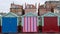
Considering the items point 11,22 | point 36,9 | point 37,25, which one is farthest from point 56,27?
point 11,22

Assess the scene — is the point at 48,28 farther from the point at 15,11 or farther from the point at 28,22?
the point at 15,11

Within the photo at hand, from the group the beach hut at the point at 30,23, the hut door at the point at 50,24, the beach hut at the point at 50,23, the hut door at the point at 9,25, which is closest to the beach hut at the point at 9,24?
the hut door at the point at 9,25

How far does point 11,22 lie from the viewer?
9750 millimetres

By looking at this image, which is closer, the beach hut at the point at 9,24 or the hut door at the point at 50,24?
the beach hut at the point at 9,24

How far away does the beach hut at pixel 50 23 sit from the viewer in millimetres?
9875

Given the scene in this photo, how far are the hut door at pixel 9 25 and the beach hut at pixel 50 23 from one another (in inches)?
70.5

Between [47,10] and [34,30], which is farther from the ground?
[47,10]

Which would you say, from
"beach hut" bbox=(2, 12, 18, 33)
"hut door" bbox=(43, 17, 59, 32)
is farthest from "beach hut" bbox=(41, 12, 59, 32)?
"beach hut" bbox=(2, 12, 18, 33)

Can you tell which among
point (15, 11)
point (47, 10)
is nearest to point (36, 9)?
point (47, 10)

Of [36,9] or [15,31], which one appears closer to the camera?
[15,31]

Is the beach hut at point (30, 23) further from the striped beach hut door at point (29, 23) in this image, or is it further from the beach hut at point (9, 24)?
the beach hut at point (9, 24)

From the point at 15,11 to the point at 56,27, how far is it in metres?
3.06

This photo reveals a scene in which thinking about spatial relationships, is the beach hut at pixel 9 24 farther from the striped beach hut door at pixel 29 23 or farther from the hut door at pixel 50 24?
the hut door at pixel 50 24

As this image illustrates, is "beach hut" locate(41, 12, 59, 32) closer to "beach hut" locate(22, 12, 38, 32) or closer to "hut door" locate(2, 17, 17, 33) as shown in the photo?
"beach hut" locate(22, 12, 38, 32)
